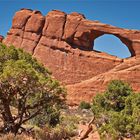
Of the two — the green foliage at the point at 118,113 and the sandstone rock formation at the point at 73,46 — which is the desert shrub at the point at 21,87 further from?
the sandstone rock formation at the point at 73,46

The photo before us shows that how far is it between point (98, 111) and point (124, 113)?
20.5 ft

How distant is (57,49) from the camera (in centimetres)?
6353

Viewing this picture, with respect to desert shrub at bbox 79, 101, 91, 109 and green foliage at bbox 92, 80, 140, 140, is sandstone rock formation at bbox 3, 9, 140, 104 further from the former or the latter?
green foliage at bbox 92, 80, 140, 140

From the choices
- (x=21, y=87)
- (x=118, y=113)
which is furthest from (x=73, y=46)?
(x=21, y=87)

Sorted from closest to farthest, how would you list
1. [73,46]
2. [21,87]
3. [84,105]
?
[21,87] → [84,105] → [73,46]

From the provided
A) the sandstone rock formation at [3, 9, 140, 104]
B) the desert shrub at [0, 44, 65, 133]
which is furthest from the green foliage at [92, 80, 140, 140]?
the sandstone rock formation at [3, 9, 140, 104]

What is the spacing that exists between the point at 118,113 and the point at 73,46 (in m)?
47.2

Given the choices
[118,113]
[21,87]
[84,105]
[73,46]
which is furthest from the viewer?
[73,46]

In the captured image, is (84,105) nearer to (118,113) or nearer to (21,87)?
(118,113)

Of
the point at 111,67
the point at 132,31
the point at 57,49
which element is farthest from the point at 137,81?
the point at 57,49

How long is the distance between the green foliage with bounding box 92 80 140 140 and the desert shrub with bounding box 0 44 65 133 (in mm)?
2938

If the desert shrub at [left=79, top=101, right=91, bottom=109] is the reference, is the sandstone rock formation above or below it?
above

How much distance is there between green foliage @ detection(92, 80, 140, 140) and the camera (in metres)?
15.5

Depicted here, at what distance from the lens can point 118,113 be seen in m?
17.3
